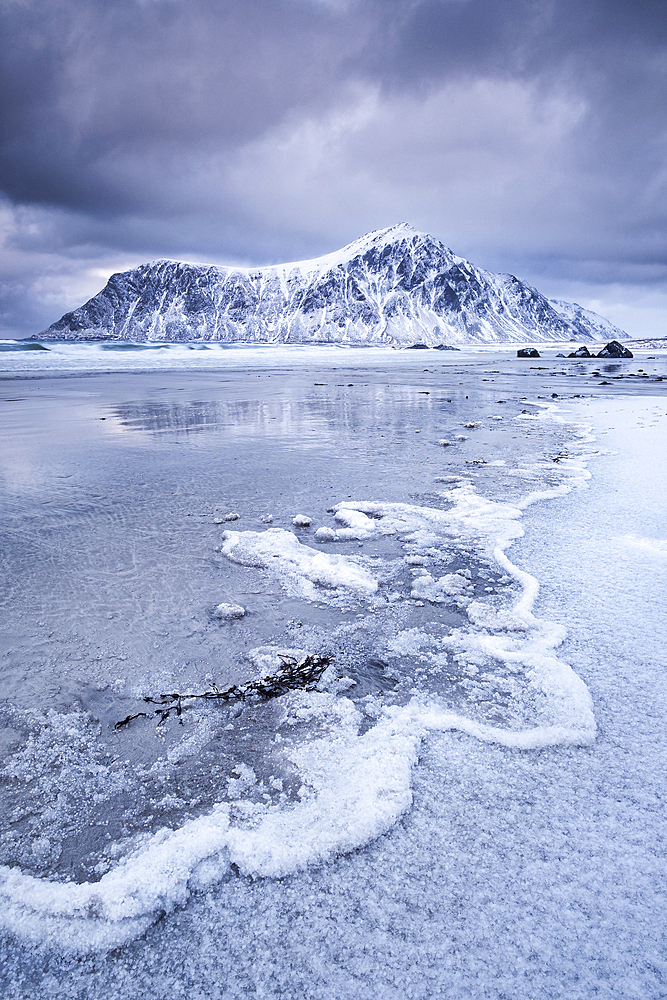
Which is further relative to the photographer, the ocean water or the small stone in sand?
the small stone in sand

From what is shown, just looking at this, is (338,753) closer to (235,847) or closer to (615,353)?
(235,847)

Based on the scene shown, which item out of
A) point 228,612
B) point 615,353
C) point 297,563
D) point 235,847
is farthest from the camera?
point 615,353

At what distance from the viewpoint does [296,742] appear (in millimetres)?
2031

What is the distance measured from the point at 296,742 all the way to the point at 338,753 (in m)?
0.18

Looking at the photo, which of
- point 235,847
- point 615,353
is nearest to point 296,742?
point 235,847

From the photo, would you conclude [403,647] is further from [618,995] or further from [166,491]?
[166,491]

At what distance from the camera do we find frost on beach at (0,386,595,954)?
1.51 metres

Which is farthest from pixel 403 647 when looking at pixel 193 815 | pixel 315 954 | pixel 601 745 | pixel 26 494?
pixel 26 494

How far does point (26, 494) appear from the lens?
526 cm

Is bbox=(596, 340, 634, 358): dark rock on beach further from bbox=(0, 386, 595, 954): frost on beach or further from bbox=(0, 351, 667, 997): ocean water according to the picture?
bbox=(0, 386, 595, 954): frost on beach

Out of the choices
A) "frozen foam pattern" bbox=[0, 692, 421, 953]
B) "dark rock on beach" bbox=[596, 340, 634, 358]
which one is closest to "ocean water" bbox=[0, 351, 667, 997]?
"frozen foam pattern" bbox=[0, 692, 421, 953]

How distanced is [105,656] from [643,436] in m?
8.93

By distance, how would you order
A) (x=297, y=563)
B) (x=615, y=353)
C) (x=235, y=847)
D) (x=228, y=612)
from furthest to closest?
(x=615, y=353) → (x=297, y=563) → (x=228, y=612) → (x=235, y=847)

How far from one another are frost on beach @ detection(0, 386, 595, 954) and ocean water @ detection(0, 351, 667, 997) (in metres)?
0.01
